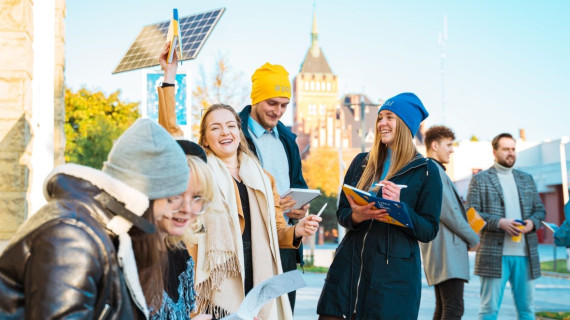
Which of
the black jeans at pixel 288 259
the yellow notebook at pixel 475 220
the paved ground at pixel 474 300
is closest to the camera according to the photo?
the black jeans at pixel 288 259

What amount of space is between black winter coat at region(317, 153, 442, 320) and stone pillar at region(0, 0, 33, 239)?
2.43 metres

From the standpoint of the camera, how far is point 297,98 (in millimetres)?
152375

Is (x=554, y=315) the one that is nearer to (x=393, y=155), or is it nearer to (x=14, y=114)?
(x=393, y=155)

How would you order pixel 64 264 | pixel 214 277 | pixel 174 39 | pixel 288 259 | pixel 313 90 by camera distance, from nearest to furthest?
pixel 64 264 < pixel 214 277 < pixel 174 39 < pixel 288 259 < pixel 313 90

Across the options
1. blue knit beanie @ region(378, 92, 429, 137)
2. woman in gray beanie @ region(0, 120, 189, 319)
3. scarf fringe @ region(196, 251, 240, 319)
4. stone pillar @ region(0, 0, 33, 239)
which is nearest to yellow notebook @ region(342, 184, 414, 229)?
blue knit beanie @ region(378, 92, 429, 137)

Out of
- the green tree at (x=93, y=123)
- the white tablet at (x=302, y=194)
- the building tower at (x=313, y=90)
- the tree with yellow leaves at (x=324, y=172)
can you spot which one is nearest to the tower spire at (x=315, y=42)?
the building tower at (x=313, y=90)

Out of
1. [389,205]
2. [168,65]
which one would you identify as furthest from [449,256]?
[168,65]

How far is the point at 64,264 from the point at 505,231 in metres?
6.62

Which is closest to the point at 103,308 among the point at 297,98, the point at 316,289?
the point at 316,289

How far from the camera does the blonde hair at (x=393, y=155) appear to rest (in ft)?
15.9

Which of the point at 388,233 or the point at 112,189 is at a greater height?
the point at 112,189

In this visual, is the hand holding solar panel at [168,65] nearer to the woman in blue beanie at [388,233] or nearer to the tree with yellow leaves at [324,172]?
the woman in blue beanie at [388,233]

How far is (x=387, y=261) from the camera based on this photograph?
463 centimetres

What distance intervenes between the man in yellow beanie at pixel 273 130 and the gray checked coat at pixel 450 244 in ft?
5.86
